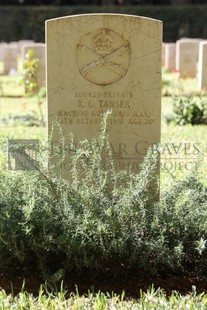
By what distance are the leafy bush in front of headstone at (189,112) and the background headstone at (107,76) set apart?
453cm

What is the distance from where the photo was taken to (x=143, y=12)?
100 ft

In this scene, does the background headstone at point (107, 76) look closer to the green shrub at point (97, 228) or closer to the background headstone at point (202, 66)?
the green shrub at point (97, 228)

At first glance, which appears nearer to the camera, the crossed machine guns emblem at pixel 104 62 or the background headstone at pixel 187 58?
the crossed machine guns emblem at pixel 104 62

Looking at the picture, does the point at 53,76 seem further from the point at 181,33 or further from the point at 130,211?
the point at 181,33

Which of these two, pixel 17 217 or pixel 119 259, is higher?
pixel 17 217

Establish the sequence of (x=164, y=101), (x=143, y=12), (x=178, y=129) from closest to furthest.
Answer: (x=178, y=129), (x=164, y=101), (x=143, y=12)

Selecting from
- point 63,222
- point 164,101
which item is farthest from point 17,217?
point 164,101

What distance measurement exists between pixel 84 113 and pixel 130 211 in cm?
139

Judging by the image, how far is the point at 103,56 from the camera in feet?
16.8

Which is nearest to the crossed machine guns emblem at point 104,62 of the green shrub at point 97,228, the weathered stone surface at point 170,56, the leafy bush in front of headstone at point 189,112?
the green shrub at point 97,228

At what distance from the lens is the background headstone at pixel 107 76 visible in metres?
5.09

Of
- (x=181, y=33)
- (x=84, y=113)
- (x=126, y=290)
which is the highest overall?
(x=181, y=33)

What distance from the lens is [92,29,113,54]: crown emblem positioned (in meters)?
5.10

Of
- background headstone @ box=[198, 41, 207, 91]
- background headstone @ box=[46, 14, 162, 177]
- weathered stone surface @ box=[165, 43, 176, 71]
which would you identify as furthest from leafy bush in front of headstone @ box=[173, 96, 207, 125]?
weathered stone surface @ box=[165, 43, 176, 71]
